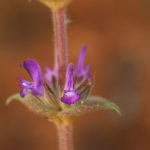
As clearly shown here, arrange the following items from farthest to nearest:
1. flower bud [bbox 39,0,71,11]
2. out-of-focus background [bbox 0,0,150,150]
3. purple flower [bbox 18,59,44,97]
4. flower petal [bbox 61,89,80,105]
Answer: out-of-focus background [bbox 0,0,150,150] → purple flower [bbox 18,59,44,97] → flower bud [bbox 39,0,71,11] → flower petal [bbox 61,89,80,105]

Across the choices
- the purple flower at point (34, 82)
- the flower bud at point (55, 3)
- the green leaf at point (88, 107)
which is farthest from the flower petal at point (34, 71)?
the flower bud at point (55, 3)

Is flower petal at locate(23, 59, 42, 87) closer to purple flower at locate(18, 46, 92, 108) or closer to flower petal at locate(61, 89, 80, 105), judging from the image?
purple flower at locate(18, 46, 92, 108)

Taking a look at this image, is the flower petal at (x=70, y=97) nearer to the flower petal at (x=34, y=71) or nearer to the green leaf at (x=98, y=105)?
the green leaf at (x=98, y=105)

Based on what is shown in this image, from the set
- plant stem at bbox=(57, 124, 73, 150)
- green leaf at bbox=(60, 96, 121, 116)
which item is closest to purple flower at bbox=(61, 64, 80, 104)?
green leaf at bbox=(60, 96, 121, 116)

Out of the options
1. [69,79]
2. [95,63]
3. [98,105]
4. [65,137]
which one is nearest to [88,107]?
[98,105]

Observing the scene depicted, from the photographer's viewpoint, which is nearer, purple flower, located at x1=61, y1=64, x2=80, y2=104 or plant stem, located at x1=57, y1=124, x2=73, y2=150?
purple flower, located at x1=61, y1=64, x2=80, y2=104

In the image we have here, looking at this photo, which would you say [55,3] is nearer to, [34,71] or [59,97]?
[34,71]

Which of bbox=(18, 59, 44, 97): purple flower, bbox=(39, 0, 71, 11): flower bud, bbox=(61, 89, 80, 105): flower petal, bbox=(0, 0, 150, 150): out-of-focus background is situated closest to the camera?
bbox=(61, 89, 80, 105): flower petal

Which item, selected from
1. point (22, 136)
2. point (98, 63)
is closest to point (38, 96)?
point (22, 136)
